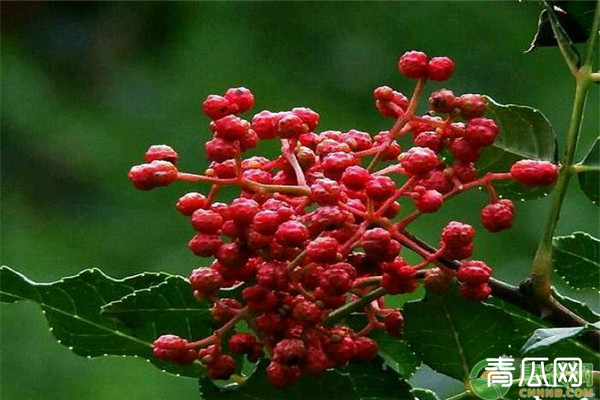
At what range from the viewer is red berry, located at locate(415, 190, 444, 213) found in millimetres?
782

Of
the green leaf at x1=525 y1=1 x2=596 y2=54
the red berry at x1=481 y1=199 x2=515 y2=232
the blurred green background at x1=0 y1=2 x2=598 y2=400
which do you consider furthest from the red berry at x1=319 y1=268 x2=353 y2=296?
the blurred green background at x1=0 y1=2 x2=598 y2=400

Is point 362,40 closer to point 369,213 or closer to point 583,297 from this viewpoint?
point 583,297

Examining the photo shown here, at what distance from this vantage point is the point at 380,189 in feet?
2.56

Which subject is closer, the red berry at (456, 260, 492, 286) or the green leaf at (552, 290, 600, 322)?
the red berry at (456, 260, 492, 286)

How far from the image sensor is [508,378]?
81cm

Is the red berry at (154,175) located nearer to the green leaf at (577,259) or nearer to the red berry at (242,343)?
the red berry at (242,343)

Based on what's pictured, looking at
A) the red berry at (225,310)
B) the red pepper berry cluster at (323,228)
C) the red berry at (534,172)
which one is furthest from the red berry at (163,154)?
the red berry at (534,172)

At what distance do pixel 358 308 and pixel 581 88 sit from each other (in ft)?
0.62

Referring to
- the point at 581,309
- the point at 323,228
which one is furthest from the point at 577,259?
the point at 323,228

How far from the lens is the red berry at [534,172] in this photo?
80 centimetres

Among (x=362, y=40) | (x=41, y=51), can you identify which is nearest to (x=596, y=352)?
(x=362, y=40)

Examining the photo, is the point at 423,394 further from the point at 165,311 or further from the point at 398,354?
the point at 165,311

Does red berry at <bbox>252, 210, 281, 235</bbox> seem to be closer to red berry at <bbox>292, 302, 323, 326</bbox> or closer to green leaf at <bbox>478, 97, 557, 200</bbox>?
red berry at <bbox>292, 302, 323, 326</bbox>

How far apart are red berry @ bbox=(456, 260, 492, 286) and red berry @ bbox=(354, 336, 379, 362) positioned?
7 cm
